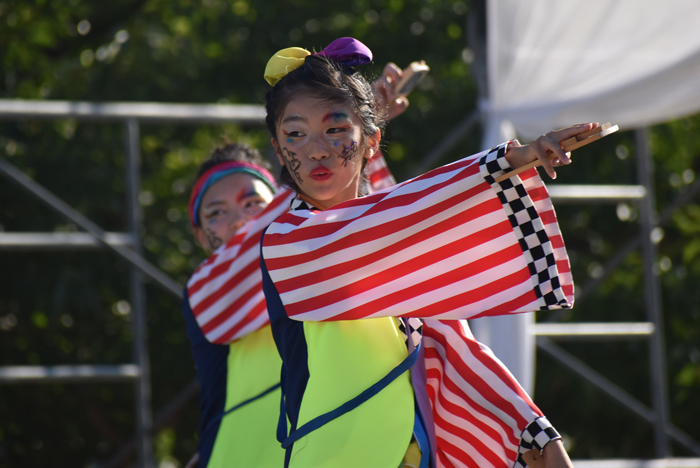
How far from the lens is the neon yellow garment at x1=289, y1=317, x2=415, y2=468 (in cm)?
127

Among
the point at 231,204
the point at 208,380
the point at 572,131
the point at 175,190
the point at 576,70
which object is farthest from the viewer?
the point at 175,190

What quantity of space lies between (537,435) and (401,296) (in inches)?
12.0

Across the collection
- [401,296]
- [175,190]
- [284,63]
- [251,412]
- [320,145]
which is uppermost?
[175,190]

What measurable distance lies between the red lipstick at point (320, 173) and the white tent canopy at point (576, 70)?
123cm

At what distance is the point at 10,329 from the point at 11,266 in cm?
27

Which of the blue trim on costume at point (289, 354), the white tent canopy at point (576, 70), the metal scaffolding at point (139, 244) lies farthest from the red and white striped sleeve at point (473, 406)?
the metal scaffolding at point (139, 244)

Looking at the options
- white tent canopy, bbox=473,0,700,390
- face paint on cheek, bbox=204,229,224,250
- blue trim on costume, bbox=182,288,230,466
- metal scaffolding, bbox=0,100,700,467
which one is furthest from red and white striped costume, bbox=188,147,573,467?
metal scaffolding, bbox=0,100,700,467

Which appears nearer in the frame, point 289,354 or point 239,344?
point 289,354

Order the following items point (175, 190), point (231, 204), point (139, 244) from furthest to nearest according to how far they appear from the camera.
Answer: point (175, 190) → point (139, 244) → point (231, 204)

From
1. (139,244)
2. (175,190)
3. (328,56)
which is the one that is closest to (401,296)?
(328,56)

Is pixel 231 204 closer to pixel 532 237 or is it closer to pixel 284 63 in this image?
pixel 284 63

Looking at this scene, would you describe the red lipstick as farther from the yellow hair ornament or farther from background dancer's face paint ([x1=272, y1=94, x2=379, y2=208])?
the yellow hair ornament

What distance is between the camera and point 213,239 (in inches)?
83.8

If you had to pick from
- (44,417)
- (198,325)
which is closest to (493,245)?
(198,325)
